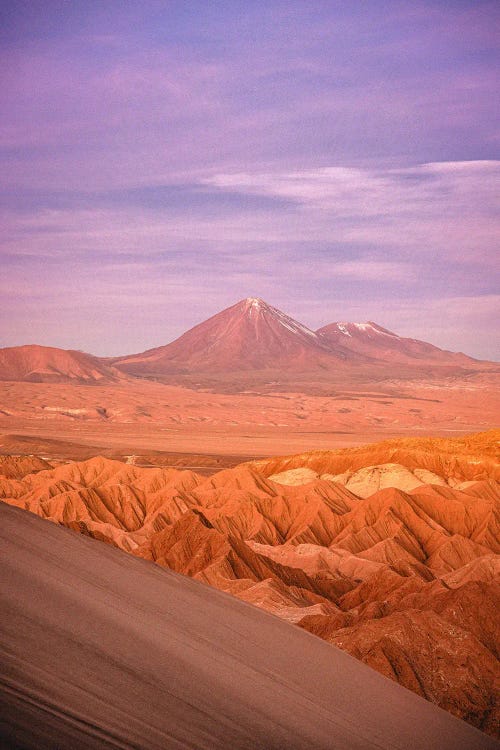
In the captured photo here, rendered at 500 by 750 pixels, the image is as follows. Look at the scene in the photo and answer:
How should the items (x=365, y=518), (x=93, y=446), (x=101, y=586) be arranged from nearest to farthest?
1. (x=101, y=586)
2. (x=365, y=518)
3. (x=93, y=446)

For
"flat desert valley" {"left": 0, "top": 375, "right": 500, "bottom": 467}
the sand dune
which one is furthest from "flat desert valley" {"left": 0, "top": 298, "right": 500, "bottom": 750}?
"flat desert valley" {"left": 0, "top": 375, "right": 500, "bottom": 467}

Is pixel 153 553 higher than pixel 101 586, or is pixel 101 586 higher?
pixel 101 586

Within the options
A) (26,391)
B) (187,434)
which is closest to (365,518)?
(187,434)

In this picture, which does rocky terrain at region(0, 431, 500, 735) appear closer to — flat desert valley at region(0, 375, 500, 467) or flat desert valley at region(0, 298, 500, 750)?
A: flat desert valley at region(0, 298, 500, 750)

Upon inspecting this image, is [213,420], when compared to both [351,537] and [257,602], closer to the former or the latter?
[351,537]

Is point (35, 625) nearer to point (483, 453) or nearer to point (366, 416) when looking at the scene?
point (483, 453)
